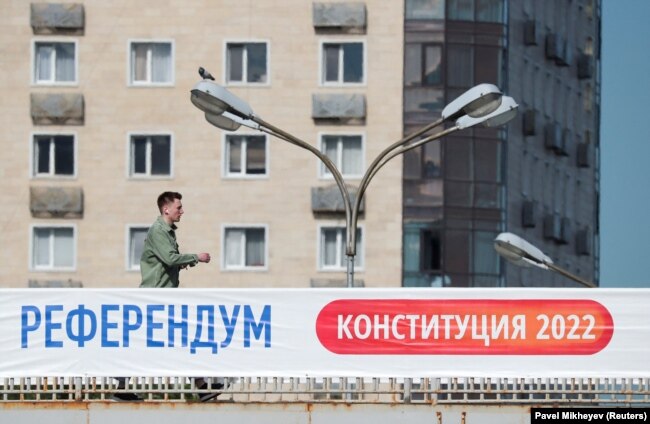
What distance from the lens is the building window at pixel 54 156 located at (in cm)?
6456

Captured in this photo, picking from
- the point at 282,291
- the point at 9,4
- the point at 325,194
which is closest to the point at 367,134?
the point at 325,194

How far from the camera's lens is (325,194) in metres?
63.7

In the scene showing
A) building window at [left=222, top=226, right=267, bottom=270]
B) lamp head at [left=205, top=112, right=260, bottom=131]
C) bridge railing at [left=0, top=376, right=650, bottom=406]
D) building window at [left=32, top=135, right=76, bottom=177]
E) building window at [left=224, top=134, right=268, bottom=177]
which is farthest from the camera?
building window at [left=32, top=135, right=76, bottom=177]

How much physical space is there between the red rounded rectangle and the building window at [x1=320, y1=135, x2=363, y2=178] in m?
39.9

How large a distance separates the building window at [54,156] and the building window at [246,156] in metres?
4.97

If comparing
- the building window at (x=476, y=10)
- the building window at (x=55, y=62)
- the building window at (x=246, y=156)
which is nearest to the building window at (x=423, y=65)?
the building window at (x=476, y=10)

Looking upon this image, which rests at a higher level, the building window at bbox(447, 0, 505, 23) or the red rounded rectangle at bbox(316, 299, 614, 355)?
the building window at bbox(447, 0, 505, 23)

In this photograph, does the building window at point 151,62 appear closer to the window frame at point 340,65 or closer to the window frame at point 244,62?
the window frame at point 244,62

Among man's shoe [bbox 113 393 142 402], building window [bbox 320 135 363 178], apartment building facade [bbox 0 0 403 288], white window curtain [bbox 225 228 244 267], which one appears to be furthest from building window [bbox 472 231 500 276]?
man's shoe [bbox 113 393 142 402]

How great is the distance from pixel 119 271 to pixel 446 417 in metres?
41.2

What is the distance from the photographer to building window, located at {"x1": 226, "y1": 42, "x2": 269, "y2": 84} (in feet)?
211

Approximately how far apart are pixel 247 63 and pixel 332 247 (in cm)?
647

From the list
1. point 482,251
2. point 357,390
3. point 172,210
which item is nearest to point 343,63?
point 482,251

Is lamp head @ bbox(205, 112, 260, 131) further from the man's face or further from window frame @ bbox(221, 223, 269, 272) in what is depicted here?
window frame @ bbox(221, 223, 269, 272)
